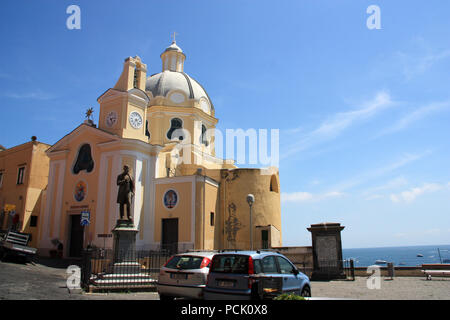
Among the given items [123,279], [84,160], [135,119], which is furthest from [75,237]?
[123,279]

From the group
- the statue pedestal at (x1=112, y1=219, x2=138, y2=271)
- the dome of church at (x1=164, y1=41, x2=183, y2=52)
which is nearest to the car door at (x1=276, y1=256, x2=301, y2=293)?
the statue pedestal at (x1=112, y1=219, x2=138, y2=271)

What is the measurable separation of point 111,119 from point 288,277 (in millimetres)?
19078

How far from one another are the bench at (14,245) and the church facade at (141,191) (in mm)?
4181

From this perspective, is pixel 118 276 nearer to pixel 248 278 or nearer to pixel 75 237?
pixel 248 278

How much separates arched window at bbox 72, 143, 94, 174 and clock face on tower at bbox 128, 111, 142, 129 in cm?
326

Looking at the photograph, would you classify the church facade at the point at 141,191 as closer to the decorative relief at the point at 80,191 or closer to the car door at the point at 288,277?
the decorative relief at the point at 80,191

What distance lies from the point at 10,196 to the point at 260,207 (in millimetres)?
18477

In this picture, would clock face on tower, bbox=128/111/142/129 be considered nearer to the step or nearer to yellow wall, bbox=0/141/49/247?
yellow wall, bbox=0/141/49/247

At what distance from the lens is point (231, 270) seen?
25.0 ft

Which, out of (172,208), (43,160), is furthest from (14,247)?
(43,160)

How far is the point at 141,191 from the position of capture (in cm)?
2238

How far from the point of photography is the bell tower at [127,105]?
23484mm

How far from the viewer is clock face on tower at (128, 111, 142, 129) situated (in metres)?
23.9
